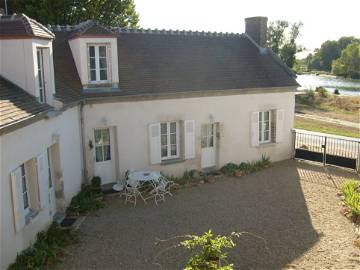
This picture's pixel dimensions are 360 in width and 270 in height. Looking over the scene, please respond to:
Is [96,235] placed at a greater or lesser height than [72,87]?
lesser

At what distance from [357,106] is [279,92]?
2348cm

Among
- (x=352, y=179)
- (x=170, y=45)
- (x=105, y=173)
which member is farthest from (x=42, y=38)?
(x=352, y=179)

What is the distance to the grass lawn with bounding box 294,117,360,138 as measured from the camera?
2402 centimetres

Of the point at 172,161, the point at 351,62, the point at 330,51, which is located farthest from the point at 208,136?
the point at 330,51

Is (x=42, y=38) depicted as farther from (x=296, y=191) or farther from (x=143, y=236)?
(x=296, y=191)

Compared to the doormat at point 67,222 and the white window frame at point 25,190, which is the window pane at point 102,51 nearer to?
the doormat at point 67,222

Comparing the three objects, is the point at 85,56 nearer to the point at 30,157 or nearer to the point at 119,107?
the point at 119,107

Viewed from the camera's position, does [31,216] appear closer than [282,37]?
Yes

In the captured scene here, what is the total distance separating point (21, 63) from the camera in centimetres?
922

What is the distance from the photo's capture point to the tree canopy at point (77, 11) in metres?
21.2

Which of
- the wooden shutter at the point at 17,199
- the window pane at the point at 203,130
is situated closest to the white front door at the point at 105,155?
the window pane at the point at 203,130

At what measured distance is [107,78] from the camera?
1314cm

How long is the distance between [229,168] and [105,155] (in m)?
4.98

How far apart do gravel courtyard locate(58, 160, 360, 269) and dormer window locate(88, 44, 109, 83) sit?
4091 mm
